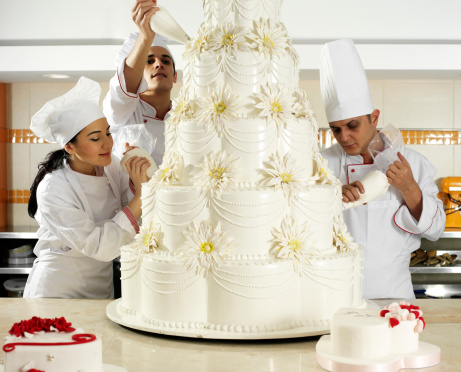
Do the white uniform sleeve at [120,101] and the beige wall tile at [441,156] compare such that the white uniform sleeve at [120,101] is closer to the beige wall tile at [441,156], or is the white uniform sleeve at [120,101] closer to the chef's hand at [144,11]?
the chef's hand at [144,11]

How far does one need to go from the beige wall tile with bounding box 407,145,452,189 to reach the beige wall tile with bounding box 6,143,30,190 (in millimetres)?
3130

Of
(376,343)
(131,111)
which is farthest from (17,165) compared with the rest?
(376,343)

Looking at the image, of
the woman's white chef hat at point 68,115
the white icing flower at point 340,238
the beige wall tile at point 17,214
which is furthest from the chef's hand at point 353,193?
the beige wall tile at point 17,214

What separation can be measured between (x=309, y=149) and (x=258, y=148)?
18 centimetres

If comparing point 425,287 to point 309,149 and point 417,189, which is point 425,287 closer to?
point 417,189

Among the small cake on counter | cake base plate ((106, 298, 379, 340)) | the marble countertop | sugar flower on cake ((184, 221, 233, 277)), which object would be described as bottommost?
the marble countertop

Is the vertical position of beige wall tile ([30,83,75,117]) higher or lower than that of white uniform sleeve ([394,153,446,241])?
higher

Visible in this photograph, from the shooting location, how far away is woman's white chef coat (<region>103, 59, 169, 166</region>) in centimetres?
248

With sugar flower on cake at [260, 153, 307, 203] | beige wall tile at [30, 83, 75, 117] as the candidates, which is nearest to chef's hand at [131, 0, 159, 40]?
sugar flower on cake at [260, 153, 307, 203]

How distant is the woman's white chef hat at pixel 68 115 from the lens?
230 cm

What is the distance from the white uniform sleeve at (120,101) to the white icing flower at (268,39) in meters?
0.85

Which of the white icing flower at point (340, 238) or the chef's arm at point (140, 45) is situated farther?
the chef's arm at point (140, 45)

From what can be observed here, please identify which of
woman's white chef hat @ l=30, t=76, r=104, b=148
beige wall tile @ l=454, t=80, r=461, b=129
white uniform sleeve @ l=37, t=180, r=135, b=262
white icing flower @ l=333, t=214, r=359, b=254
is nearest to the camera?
white icing flower @ l=333, t=214, r=359, b=254

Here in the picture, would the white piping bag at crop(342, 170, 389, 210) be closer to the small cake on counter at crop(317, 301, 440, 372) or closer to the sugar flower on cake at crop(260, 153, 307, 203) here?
the sugar flower on cake at crop(260, 153, 307, 203)
